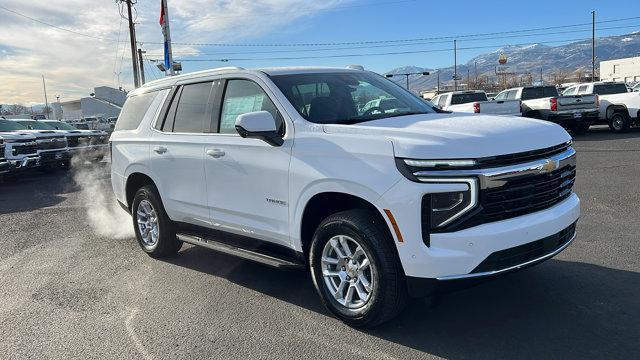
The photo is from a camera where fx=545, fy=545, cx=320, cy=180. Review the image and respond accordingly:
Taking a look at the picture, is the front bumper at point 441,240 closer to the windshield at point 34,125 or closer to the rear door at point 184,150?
the rear door at point 184,150

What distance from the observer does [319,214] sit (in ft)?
14.1

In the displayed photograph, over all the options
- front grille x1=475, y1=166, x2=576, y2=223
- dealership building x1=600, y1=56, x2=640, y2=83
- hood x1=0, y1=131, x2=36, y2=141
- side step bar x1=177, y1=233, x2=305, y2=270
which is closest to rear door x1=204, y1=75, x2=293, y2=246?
side step bar x1=177, y1=233, x2=305, y2=270

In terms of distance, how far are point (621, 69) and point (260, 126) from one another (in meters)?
104

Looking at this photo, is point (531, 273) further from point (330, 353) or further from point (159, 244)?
point (159, 244)

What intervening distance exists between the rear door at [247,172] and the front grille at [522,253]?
161 centimetres

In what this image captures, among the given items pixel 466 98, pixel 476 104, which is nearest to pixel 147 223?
pixel 476 104

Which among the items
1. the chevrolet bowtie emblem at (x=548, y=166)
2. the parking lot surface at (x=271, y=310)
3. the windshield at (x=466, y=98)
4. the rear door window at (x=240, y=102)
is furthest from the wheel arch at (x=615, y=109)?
the rear door window at (x=240, y=102)

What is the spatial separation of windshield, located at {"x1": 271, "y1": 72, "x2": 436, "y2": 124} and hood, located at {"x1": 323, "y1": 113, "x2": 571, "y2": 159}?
0.34m

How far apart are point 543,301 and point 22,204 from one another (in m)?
10.1

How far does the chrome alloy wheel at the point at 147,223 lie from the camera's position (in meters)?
6.18

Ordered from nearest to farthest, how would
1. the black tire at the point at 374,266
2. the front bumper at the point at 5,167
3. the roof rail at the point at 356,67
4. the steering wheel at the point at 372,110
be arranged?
the black tire at the point at 374,266 → the steering wheel at the point at 372,110 → the roof rail at the point at 356,67 → the front bumper at the point at 5,167

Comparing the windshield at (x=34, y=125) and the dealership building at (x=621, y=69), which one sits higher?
the dealership building at (x=621, y=69)

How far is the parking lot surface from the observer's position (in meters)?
3.72

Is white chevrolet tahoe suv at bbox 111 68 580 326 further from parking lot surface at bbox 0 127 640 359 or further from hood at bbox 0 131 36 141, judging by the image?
hood at bbox 0 131 36 141
